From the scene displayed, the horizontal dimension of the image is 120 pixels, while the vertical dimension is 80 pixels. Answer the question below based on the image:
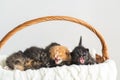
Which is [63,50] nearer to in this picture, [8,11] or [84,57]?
[84,57]

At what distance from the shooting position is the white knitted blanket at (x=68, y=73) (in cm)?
70

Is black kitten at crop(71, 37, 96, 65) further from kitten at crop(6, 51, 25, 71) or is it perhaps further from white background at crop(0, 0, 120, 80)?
white background at crop(0, 0, 120, 80)

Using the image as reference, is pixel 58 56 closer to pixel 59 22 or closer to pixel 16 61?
pixel 16 61

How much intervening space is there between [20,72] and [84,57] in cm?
Result: 20

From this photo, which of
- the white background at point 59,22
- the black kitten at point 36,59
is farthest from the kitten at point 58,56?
the white background at point 59,22

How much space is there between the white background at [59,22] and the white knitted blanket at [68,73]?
1.63 ft

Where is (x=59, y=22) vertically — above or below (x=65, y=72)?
above

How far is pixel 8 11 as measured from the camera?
1179 millimetres

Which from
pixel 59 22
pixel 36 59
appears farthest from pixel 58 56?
pixel 59 22

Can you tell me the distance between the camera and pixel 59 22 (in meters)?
1.25

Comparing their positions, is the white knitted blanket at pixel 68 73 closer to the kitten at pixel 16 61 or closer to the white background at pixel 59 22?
the kitten at pixel 16 61

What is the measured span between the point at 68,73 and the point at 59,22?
0.55 metres

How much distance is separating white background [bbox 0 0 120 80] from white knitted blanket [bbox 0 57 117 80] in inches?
19.5

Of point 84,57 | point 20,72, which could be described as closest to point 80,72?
point 84,57
